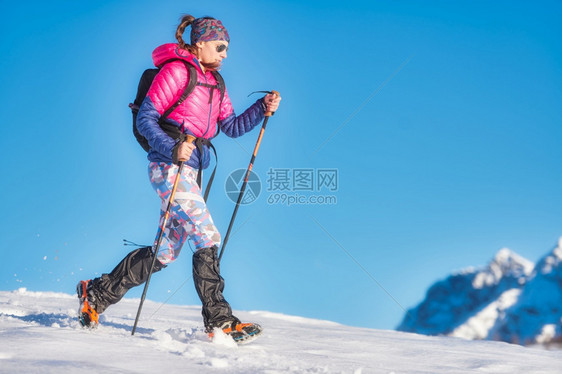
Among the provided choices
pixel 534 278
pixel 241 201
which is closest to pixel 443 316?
pixel 534 278

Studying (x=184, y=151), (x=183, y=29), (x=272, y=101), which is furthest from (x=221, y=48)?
(x=184, y=151)

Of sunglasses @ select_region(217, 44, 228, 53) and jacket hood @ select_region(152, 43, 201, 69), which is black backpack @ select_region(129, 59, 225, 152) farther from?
sunglasses @ select_region(217, 44, 228, 53)

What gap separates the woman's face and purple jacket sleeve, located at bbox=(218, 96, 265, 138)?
0.56m

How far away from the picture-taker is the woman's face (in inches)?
162

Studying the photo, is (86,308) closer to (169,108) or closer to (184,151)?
(184,151)

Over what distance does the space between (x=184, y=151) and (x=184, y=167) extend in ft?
1.01

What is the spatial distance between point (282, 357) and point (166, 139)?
186 centimetres

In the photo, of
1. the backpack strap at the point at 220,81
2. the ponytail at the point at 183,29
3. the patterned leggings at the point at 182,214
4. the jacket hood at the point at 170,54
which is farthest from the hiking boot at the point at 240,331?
the ponytail at the point at 183,29

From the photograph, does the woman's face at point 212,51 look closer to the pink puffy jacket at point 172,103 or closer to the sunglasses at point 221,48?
the sunglasses at point 221,48

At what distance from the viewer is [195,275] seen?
3.68m

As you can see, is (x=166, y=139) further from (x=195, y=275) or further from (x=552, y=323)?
(x=552, y=323)

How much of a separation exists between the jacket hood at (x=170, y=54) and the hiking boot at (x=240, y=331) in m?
2.15

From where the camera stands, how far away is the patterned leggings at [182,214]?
3.72 metres

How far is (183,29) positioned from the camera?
4.24 m
